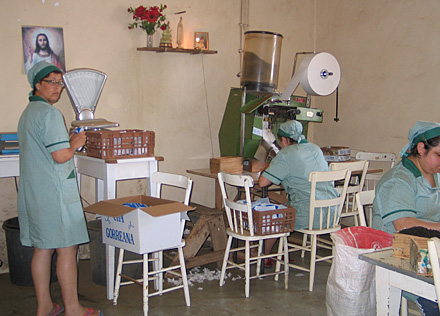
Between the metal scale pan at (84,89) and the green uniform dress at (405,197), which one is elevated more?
the metal scale pan at (84,89)

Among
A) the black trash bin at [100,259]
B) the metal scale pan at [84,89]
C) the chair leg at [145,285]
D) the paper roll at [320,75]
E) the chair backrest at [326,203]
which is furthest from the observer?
the paper roll at [320,75]

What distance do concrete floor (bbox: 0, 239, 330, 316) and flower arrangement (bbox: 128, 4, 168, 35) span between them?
224cm

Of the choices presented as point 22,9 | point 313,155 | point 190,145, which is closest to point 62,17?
point 22,9

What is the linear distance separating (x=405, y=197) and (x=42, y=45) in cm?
309

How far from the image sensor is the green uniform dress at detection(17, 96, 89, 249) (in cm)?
259

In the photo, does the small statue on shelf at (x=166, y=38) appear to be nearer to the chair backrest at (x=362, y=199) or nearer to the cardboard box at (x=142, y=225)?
the cardboard box at (x=142, y=225)

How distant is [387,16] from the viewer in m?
4.68

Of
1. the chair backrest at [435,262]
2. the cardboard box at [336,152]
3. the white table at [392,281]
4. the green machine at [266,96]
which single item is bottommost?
the white table at [392,281]

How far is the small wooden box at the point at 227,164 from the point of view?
3863 millimetres

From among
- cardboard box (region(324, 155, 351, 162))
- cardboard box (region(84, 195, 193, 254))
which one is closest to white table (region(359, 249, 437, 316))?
cardboard box (region(84, 195, 193, 254))

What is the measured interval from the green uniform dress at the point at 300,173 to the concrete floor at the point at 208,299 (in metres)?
0.51

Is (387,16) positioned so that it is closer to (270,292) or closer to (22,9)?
(270,292)

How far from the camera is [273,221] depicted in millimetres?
3230

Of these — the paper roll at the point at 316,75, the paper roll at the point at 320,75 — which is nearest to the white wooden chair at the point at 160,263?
the paper roll at the point at 316,75
